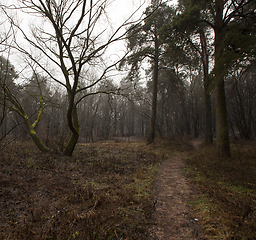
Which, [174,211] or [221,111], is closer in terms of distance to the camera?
[174,211]

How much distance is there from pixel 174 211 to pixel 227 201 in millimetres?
1257

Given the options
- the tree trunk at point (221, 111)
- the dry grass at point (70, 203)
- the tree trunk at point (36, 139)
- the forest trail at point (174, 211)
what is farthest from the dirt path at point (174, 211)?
the tree trunk at point (36, 139)

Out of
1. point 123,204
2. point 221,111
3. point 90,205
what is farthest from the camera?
point 221,111

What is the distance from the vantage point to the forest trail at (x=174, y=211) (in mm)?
2867

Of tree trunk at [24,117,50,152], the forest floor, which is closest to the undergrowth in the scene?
the forest floor

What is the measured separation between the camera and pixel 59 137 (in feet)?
27.4

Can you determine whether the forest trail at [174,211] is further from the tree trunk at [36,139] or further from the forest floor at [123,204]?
the tree trunk at [36,139]

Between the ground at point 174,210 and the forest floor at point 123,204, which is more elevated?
the forest floor at point 123,204

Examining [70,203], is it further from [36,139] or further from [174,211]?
[36,139]

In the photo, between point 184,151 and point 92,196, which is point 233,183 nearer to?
point 92,196

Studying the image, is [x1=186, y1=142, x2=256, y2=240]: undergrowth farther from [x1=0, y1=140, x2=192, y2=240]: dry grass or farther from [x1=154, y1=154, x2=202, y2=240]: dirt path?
[x1=0, y1=140, x2=192, y2=240]: dry grass

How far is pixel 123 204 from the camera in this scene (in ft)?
12.1

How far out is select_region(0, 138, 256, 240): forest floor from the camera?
2709 mm

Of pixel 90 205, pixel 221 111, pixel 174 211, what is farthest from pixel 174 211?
pixel 221 111
